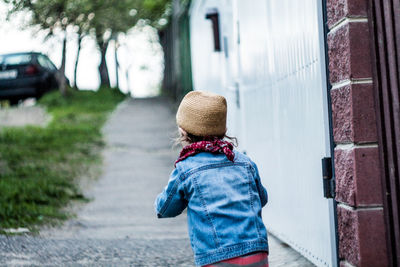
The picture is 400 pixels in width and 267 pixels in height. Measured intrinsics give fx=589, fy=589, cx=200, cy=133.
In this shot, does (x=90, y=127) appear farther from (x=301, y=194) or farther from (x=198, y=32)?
(x=301, y=194)

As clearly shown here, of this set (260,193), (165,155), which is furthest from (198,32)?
(260,193)

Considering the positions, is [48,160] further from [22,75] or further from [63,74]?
[63,74]

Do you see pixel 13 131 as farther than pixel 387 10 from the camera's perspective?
Yes

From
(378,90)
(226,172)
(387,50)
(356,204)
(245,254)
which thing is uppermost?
(387,50)

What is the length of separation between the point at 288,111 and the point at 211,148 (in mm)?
1210

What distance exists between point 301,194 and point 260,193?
0.83 metres

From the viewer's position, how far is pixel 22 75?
14.2 metres

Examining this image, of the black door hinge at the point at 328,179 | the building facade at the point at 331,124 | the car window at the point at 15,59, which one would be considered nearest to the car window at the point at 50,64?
the car window at the point at 15,59

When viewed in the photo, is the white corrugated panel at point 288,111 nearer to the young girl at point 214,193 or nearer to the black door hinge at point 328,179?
the black door hinge at point 328,179

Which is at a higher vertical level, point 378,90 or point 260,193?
point 378,90

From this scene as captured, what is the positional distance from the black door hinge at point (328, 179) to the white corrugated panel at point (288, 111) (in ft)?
0.15

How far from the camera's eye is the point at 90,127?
11727mm

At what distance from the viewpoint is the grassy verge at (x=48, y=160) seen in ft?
18.3

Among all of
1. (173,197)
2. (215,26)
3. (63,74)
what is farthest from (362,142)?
(63,74)
